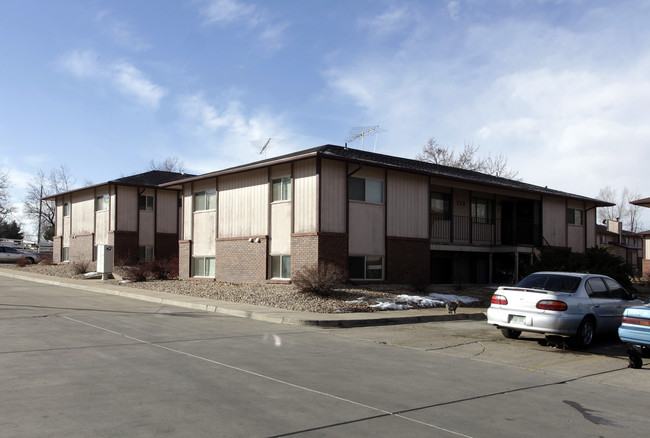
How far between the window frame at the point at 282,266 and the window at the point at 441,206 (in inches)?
317

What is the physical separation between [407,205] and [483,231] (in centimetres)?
692

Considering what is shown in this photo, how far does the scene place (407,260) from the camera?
23.0 metres

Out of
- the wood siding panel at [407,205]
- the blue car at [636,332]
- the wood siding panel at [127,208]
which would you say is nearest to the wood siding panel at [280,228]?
the wood siding panel at [407,205]

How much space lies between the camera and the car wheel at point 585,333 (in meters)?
Result: 11.2

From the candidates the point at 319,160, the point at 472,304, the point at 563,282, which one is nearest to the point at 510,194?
the point at 472,304

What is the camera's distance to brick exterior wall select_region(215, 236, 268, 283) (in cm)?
2281

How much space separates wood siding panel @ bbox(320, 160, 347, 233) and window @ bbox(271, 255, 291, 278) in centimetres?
242

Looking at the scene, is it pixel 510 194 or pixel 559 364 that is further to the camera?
pixel 510 194

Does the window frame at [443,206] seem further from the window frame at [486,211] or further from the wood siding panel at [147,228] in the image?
the wood siding panel at [147,228]

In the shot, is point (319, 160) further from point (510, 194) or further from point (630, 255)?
point (630, 255)

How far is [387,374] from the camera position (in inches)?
332

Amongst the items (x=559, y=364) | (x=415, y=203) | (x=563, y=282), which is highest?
(x=415, y=203)

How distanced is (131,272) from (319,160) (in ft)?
41.0

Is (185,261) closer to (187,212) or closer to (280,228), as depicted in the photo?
(187,212)
